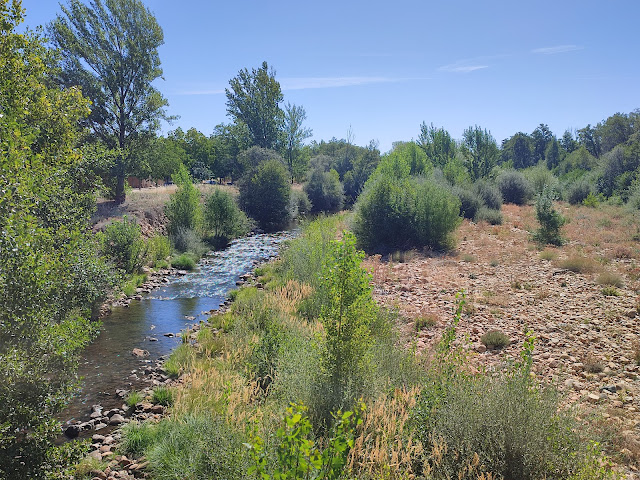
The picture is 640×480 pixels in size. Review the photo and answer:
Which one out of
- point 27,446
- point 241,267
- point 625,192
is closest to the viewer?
point 27,446

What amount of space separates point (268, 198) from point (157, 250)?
44.1ft

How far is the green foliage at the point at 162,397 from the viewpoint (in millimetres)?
6854

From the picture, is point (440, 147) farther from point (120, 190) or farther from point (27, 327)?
point (27, 327)

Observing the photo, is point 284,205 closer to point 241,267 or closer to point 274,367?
point 241,267

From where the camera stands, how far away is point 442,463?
3750 millimetres

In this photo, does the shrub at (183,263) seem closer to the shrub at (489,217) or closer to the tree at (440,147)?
the shrub at (489,217)

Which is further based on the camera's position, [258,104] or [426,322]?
[258,104]

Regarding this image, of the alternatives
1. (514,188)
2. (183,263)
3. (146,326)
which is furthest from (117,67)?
(514,188)

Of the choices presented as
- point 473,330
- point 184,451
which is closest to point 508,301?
point 473,330

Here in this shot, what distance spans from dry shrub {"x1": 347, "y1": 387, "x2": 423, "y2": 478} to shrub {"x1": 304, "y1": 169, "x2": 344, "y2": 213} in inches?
1303

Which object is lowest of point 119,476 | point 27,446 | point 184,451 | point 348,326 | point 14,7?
point 119,476

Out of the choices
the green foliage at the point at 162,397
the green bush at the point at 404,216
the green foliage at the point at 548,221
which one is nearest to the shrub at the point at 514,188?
the green foliage at the point at 548,221

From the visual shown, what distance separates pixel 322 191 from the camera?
1471 inches

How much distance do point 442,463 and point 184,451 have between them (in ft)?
10.1
